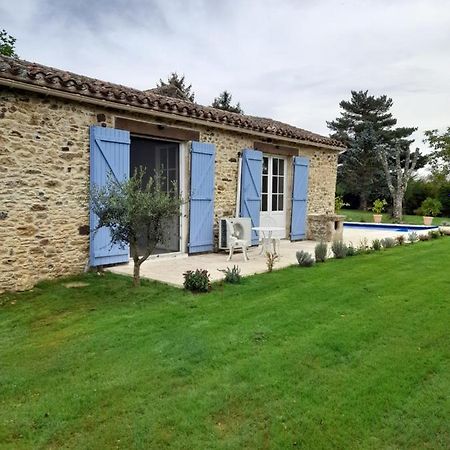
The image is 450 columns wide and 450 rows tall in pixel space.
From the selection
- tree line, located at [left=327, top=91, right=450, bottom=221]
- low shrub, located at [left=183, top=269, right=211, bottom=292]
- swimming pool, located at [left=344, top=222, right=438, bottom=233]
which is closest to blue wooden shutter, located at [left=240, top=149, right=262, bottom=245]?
low shrub, located at [left=183, top=269, right=211, bottom=292]

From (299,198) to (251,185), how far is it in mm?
2059

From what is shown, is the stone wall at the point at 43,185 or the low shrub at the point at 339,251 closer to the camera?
the stone wall at the point at 43,185

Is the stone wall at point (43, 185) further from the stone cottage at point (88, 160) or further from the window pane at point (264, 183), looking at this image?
the window pane at point (264, 183)

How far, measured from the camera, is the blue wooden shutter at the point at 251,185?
9.58 meters

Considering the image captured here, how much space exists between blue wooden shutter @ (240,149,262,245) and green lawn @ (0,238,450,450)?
3.89m

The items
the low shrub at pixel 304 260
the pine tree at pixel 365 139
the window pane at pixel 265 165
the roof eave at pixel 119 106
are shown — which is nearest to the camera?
the roof eave at pixel 119 106

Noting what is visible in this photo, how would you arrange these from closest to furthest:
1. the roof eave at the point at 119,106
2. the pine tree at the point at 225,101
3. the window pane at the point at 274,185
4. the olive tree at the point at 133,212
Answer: the olive tree at the point at 133,212 → the roof eave at the point at 119,106 → the window pane at the point at 274,185 → the pine tree at the point at 225,101

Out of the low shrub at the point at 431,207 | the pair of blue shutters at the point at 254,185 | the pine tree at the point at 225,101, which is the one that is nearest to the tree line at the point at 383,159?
the low shrub at the point at 431,207

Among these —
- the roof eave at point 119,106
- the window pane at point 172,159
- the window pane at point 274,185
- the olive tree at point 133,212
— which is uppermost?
the roof eave at point 119,106

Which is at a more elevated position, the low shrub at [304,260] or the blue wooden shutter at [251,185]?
the blue wooden shutter at [251,185]

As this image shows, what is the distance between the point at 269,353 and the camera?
3768mm

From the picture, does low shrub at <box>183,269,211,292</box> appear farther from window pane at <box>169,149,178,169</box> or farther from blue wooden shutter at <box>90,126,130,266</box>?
window pane at <box>169,149,178,169</box>

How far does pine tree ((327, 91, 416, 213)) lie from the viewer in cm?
2908

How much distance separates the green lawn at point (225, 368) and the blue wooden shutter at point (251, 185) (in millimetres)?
3886
